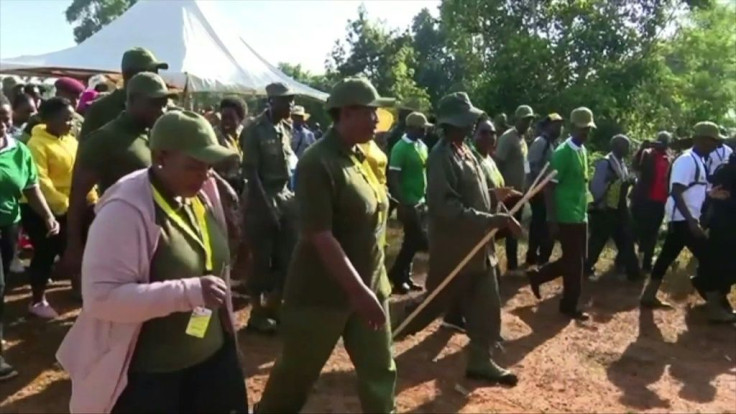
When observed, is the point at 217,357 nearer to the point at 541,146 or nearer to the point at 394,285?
the point at 394,285

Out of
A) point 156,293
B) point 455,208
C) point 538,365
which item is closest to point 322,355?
point 156,293

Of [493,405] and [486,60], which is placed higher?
[486,60]

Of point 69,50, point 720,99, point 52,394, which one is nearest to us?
point 52,394

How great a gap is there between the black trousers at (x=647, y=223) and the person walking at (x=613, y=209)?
0.19 metres

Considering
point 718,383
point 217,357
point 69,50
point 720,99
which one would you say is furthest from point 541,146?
point 720,99

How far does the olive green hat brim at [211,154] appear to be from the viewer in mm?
2934

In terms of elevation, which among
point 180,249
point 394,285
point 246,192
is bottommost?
point 394,285

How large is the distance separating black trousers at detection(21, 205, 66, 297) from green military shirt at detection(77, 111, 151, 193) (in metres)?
2.16

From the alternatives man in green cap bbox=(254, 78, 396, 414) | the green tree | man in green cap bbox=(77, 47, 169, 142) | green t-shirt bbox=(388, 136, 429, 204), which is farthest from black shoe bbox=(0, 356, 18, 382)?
the green tree

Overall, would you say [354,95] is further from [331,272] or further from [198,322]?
[198,322]

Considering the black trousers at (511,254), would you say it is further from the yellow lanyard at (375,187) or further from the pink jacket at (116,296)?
the pink jacket at (116,296)

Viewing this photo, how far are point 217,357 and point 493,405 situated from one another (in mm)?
2880

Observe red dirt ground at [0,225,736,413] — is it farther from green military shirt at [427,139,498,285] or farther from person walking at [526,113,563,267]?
person walking at [526,113,563,267]

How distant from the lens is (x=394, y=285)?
28.9 ft
